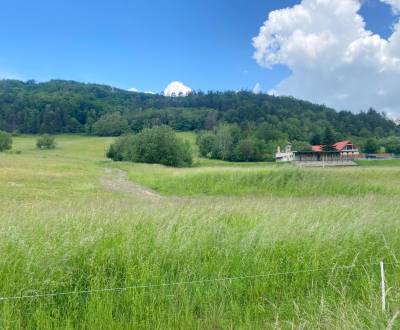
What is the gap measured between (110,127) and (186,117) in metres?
36.4


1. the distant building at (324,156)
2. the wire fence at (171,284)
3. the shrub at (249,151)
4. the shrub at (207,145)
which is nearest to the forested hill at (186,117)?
the shrub at (249,151)

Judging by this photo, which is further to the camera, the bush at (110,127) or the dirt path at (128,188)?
the bush at (110,127)

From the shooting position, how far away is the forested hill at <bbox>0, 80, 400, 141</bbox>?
118 m

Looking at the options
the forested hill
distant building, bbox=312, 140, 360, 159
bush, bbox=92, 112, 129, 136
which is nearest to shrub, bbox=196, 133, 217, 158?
the forested hill

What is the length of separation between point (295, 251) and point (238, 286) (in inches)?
49.8

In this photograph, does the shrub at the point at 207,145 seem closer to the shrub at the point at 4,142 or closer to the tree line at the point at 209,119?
the tree line at the point at 209,119

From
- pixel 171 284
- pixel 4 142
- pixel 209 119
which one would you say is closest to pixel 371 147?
pixel 209 119

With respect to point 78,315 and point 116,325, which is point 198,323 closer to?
point 116,325

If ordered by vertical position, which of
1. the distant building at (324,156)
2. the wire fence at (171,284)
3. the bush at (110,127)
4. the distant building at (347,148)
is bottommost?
the wire fence at (171,284)

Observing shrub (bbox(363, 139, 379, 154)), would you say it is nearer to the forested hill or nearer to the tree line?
the tree line

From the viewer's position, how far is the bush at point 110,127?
4916 inches

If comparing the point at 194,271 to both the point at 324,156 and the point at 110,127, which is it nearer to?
Result: the point at 324,156

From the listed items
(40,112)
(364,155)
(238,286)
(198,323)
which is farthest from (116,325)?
(40,112)

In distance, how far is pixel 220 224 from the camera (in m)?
5.67
